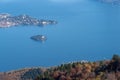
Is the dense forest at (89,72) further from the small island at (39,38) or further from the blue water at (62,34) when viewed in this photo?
the small island at (39,38)

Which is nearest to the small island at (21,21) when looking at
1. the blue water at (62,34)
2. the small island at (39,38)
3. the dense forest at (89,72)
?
the blue water at (62,34)

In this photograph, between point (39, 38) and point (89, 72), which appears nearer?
point (89, 72)

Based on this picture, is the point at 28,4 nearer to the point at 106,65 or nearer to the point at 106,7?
the point at 106,7

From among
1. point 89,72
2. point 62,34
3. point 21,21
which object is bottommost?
point 89,72

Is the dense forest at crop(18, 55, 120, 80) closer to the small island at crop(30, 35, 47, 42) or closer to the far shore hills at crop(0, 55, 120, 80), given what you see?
the far shore hills at crop(0, 55, 120, 80)

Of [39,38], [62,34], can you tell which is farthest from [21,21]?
[39,38]

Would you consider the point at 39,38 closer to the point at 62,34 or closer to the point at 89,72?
the point at 62,34

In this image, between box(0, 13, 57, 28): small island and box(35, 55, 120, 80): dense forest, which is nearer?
box(35, 55, 120, 80): dense forest

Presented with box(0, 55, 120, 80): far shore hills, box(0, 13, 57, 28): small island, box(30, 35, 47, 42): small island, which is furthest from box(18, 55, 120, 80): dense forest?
box(0, 13, 57, 28): small island

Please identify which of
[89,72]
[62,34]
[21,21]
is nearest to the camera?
[89,72]
